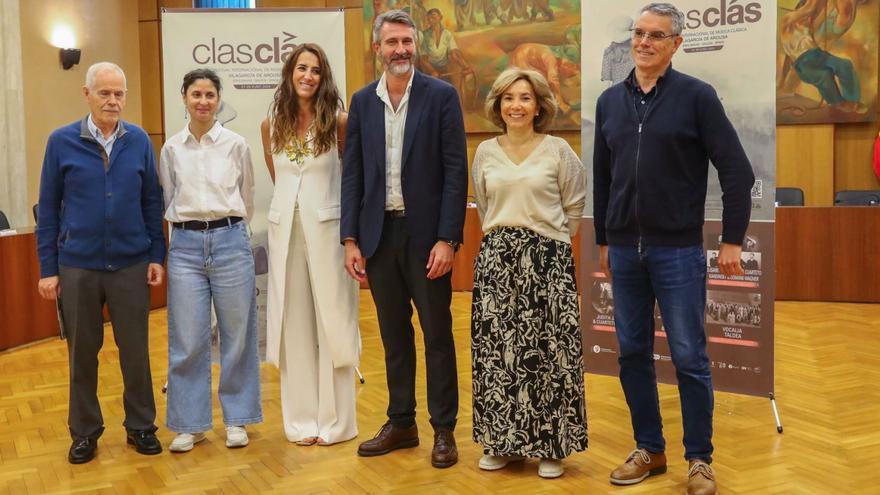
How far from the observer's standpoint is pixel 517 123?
3.50m

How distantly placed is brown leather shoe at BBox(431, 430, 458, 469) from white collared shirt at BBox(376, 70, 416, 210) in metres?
0.93

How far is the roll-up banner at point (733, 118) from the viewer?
172 inches

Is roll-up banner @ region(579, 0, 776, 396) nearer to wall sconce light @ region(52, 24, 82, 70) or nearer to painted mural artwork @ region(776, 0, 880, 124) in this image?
painted mural artwork @ region(776, 0, 880, 124)

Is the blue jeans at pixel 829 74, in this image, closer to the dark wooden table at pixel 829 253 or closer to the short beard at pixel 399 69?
the dark wooden table at pixel 829 253

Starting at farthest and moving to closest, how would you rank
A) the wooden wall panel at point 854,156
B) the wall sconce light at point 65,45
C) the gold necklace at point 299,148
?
the wall sconce light at point 65,45 → the wooden wall panel at point 854,156 → the gold necklace at point 299,148

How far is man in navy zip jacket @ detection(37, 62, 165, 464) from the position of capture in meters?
3.83

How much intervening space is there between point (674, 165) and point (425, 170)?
951 mm

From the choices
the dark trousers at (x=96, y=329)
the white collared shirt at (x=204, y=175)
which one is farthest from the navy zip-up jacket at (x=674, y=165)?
the dark trousers at (x=96, y=329)

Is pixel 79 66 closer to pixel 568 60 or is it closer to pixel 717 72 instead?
pixel 568 60

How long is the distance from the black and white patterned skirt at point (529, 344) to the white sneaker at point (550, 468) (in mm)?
49

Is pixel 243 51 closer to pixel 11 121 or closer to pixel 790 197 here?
pixel 11 121

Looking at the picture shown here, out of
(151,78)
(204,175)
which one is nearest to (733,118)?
(204,175)

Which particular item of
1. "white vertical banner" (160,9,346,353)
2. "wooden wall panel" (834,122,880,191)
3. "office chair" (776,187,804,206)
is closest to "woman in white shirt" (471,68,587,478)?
"white vertical banner" (160,9,346,353)

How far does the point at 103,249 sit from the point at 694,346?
2.34m
